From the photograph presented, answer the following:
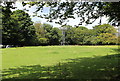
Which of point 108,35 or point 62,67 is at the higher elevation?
point 62,67

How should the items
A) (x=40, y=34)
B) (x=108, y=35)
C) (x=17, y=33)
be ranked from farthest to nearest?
(x=40, y=34)
(x=17, y=33)
(x=108, y=35)

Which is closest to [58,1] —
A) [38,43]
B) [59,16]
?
[59,16]

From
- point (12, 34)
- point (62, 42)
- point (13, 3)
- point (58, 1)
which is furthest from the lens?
point (62, 42)

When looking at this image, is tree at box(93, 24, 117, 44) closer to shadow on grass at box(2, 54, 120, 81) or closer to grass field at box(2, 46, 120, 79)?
grass field at box(2, 46, 120, 79)

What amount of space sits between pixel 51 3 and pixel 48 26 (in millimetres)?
77257

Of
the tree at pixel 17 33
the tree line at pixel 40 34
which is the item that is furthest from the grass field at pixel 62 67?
the tree at pixel 17 33

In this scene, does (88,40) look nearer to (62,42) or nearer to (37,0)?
(62,42)

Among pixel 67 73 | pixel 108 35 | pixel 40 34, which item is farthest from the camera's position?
pixel 40 34

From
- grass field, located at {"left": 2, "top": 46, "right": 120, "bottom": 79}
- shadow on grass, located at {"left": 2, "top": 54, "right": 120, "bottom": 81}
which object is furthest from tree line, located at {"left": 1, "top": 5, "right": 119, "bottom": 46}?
shadow on grass, located at {"left": 2, "top": 54, "right": 120, "bottom": 81}

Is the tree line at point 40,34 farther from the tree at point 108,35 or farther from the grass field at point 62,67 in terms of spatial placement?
the grass field at point 62,67

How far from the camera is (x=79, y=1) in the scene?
8.34 meters

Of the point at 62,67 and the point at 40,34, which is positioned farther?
the point at 40,34

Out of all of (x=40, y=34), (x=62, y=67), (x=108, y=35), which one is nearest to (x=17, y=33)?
(x=40, y=34)

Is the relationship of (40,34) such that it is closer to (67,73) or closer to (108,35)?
(108,35)
